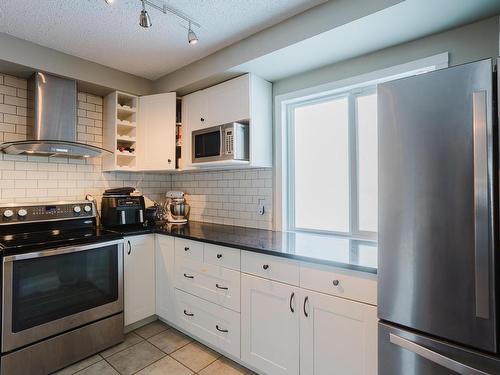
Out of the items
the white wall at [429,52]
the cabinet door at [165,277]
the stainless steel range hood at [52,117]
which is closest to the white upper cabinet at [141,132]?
the stainless steel range hood at [52,117]

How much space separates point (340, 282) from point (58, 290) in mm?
1865

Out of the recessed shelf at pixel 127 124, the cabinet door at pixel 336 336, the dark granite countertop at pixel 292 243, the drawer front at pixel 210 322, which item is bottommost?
the drawer front at pixel 210 322

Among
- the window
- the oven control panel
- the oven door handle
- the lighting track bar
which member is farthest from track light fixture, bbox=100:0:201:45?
the oven control panel

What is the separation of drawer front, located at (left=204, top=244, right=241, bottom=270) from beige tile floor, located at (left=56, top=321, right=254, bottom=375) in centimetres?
70

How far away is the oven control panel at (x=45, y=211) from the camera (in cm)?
213

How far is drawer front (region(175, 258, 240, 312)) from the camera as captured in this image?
1922 millimetres

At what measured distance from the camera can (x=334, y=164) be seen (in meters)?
2.26

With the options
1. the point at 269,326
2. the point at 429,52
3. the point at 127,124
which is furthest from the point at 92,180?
the point at 429,52

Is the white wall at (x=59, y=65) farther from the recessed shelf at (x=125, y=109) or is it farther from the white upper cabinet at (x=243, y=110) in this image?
the white upper cabinet at (x=243, y=110)

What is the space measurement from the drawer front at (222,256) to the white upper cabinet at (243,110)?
734mm

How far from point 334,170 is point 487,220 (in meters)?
1.29

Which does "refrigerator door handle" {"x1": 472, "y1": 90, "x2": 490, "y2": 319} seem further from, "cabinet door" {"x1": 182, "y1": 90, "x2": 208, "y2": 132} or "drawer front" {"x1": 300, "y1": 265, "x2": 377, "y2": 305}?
"cabinet door" {"x1": 182, "y1": 90, "x2": 208, "y2": 132}

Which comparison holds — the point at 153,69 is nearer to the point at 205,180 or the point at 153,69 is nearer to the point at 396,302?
the point at 205,180

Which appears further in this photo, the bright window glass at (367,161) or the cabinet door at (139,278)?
the cabinet door at (139,278)
